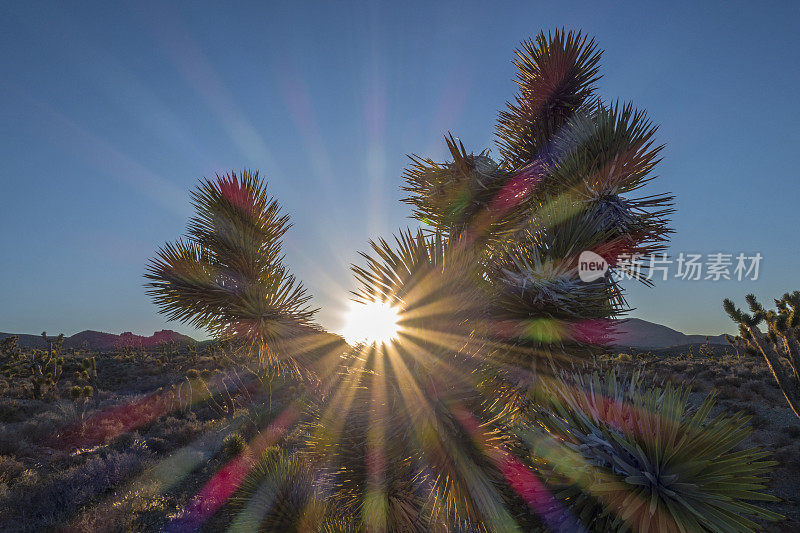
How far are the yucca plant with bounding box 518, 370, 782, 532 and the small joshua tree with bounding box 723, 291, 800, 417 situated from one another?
15.8m

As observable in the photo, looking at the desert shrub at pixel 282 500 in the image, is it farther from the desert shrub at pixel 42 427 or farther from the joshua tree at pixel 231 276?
the desert shrub at pixel 42 427

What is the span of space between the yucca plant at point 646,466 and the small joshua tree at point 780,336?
15.8 metres

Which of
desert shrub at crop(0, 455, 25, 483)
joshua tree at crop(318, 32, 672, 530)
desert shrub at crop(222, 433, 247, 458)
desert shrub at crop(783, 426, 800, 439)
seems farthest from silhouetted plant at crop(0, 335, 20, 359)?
desert shrub at crop(783, 426, 800, 439)

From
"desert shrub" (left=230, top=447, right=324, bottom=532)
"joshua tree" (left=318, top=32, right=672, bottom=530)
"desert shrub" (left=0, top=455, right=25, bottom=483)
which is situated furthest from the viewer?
"desert shrub" (left=0, top=455, right=25, bottom=483)

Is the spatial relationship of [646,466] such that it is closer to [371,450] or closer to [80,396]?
[371,450]

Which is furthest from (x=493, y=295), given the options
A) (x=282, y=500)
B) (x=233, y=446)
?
(x=233, y=446)

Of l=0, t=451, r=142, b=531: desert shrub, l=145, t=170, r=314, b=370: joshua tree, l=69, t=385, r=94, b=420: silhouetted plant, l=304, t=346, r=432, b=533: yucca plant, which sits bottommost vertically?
l=0, t=451, r=142, b=531: desert shrub

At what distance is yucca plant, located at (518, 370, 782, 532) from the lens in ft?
4.09

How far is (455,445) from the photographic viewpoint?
1573 millimetres

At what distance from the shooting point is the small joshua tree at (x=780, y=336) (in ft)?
39.2

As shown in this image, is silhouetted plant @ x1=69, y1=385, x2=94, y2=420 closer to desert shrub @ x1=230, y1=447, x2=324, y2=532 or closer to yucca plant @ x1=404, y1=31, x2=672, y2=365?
desert shrub @ x1=230, y1=447, x2=324, y2=532

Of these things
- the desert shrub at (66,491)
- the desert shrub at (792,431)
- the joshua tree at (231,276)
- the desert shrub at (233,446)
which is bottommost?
the desert shrub at (792,431)

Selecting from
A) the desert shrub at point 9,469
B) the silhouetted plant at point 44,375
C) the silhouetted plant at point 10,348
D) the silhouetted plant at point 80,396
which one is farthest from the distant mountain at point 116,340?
the desert shrub at point 9,469

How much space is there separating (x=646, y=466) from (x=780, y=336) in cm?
2348
